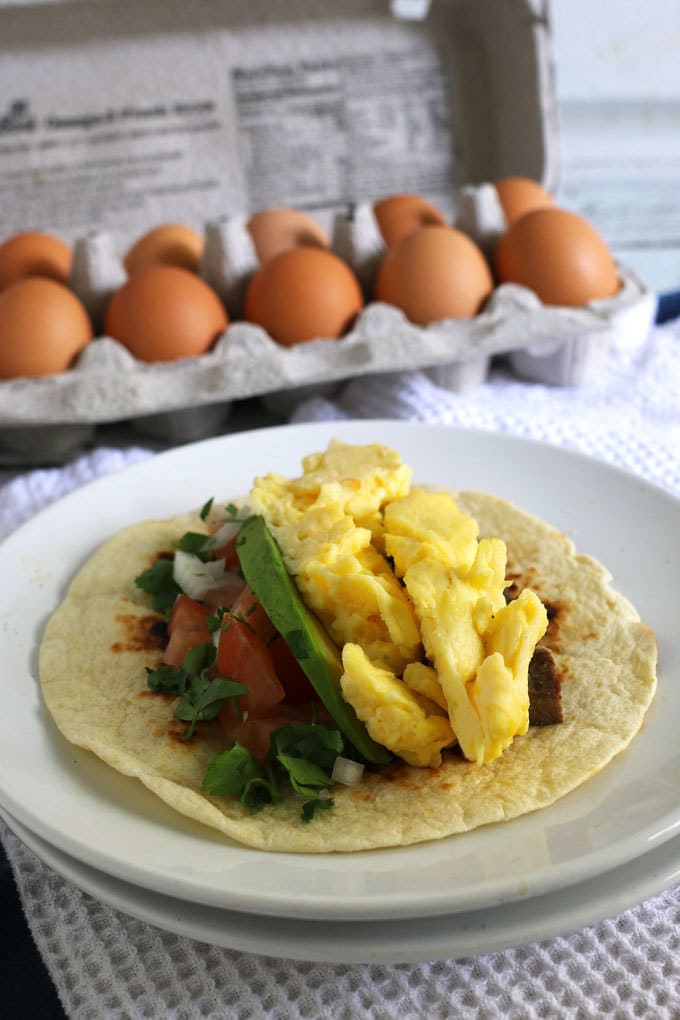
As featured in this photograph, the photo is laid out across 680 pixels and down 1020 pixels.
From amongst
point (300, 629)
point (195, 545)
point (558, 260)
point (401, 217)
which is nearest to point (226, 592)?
point (195, 545)

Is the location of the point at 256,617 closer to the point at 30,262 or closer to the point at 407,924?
the point at 407,924

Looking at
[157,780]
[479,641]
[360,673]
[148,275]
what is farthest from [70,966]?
[148,275]

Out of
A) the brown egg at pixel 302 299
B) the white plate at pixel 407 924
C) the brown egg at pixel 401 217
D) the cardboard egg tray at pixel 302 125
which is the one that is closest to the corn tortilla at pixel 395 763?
the white plate at pixel 407 924

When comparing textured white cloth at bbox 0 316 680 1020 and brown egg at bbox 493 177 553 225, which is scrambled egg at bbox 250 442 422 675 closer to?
textured white cloth at bbox 0 316 680 1020

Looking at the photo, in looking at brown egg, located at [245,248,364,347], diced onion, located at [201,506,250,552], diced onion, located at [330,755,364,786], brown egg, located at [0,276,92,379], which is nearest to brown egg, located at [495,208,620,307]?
brown egg, located at [245,248,364,347]

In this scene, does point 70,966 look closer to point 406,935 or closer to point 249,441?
point 406,935

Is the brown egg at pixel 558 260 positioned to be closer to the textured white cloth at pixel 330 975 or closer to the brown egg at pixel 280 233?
the brown egg at pixel 280 233

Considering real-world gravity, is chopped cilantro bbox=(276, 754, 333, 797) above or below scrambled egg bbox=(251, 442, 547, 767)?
below
